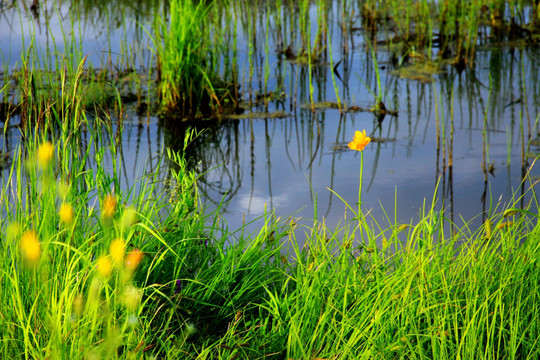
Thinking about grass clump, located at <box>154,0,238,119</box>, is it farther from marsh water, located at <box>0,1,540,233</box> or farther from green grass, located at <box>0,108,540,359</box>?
green grass, located at <box>0,108,540,359</box>

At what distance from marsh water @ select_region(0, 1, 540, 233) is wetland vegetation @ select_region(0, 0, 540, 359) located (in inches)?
0.8

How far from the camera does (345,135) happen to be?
3.79 m

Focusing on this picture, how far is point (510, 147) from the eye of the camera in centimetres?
347

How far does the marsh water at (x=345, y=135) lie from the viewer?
290 cm

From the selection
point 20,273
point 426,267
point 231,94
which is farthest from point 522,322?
point 231,94

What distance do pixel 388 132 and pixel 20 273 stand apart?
266 cm

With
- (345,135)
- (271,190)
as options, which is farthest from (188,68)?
(271,190)

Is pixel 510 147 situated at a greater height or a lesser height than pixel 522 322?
greater

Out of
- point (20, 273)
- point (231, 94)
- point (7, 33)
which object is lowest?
point (20, 273)

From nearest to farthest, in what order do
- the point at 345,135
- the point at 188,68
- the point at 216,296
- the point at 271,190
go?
the point at 216,296
the point at 271,190
the point at 345,135
the point at 188,68

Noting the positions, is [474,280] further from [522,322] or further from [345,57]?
[345,57]

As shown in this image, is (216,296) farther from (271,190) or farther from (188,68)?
(188,68)

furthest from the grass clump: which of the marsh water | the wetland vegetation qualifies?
the marsh water

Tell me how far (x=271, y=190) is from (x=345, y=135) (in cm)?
93
